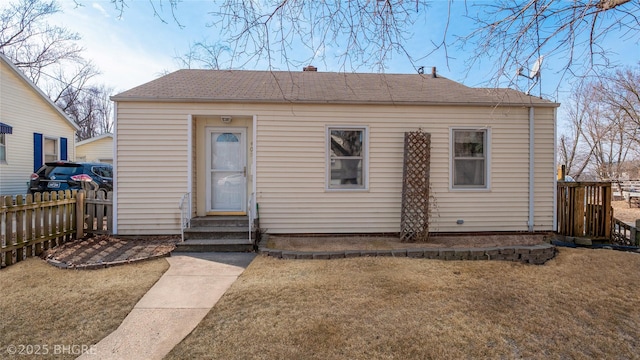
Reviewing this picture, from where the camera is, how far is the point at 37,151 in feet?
38.5

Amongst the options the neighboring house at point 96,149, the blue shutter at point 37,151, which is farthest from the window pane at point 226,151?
the neighboring house at point 96,149

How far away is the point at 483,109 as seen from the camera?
22.9 feet

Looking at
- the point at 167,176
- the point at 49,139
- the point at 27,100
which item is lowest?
the point at 167,176

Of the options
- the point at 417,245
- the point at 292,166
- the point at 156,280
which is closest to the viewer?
the point at 156,280

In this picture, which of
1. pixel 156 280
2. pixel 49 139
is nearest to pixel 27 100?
pixel 49 139

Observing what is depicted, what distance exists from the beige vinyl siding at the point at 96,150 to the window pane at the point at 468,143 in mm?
20650

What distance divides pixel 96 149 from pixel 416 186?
20.9m

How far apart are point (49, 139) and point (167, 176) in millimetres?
10192

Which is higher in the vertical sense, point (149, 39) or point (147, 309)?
point (149, 39)

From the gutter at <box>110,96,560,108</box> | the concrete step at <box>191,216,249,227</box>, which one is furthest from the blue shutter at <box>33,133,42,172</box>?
the concrete step at <box>191,216,249,227</box>

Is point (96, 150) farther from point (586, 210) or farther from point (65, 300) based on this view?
point (586, 210)

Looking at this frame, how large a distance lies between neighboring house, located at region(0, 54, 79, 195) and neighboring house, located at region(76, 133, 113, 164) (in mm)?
6526

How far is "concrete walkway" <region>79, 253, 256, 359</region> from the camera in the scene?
2.63 meters

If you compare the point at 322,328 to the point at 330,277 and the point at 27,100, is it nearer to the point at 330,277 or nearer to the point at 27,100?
the point at 330,277
